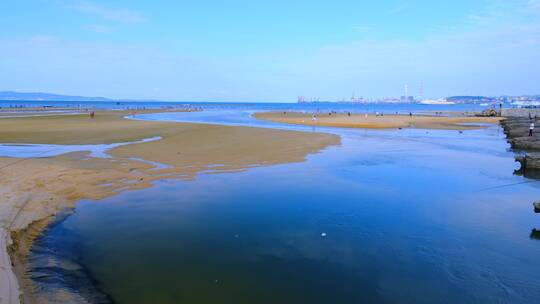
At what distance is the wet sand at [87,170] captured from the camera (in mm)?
8141

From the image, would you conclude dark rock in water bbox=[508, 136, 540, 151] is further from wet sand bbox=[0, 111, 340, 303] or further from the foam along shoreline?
the foam along shoreline

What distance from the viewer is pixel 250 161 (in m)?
19.2

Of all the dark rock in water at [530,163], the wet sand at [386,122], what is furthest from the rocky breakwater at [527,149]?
the wet sand at [386,122]

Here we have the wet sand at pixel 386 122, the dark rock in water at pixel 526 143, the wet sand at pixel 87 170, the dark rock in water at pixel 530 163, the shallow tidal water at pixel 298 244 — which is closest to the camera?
the shallow tidal water at pixel 298 244

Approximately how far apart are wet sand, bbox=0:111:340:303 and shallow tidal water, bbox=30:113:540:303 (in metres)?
0.53

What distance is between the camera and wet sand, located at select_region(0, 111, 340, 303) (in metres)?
8.14

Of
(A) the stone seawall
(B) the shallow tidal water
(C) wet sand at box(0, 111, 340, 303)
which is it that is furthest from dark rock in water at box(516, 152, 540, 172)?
(A) the stone seawall

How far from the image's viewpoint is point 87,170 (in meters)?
15.8

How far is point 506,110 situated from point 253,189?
78759 mm

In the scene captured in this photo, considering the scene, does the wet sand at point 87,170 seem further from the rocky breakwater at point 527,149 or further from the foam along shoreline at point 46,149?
the rocky breakwater at point 527,149

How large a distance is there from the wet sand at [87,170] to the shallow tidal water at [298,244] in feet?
1.72

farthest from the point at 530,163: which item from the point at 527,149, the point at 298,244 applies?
the point at 298,244

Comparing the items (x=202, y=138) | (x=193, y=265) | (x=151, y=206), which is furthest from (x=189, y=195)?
(x=202, y=138)

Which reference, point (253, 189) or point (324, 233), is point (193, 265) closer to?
point (324, 233)
